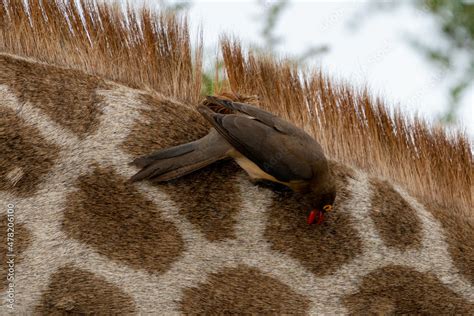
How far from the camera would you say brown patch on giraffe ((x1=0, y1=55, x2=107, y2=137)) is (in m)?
1.75

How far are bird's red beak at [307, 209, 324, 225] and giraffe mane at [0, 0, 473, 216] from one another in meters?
0.22

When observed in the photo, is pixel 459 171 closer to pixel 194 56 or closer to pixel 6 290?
pixel 194 56

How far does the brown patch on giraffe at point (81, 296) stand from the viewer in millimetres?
1680

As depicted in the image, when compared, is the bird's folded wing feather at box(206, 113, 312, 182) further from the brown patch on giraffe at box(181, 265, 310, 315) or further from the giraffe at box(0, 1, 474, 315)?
the brown patch on giraffe at box(181, 265, 310, 315)

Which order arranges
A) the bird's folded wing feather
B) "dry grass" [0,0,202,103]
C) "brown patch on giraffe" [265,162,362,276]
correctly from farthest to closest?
"dry grass" [0,0,202,103] → "brown patch on giraffe" [265,162,362,276] → the bird's folded wing feather

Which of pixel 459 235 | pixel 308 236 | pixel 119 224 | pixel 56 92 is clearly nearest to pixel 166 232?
pixel 119 224

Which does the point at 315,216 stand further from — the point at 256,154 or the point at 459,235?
the point at 459,235

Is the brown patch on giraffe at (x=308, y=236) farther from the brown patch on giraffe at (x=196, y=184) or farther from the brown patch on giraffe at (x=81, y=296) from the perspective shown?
the brown patch on giraffe at (x=81, y=296)

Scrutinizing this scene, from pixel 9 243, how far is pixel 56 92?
418 mm

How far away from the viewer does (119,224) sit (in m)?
1.72

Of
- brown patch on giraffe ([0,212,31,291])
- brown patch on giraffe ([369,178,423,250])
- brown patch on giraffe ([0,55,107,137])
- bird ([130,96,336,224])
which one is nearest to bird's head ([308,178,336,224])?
bird ([130,96,336,224])

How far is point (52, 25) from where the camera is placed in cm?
188

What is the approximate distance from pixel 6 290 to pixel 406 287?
1049 millimetres

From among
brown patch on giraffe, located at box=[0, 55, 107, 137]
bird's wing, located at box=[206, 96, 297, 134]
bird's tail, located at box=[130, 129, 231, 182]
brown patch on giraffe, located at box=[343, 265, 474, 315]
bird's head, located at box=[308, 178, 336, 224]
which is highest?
brown patch on giraffe, located at box=[0, 55, 107, 137]
